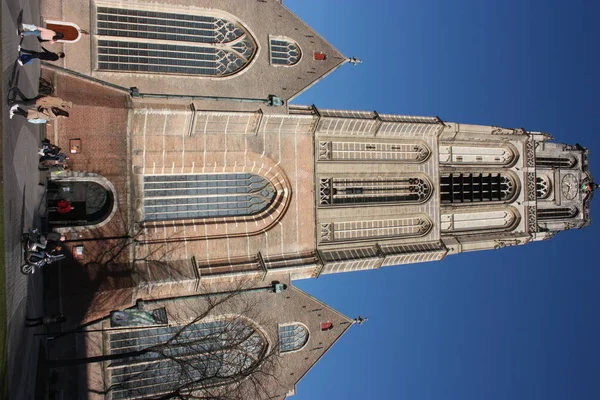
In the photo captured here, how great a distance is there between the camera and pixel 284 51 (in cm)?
2630

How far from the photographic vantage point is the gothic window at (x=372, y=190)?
27344 mm

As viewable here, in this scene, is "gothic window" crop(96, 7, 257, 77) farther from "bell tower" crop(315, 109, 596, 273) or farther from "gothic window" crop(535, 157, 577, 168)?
"gothic window" crop(535, 157, 577, 168)

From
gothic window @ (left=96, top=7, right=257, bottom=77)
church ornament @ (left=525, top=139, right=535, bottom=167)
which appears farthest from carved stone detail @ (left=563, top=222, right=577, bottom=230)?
gothic window @ (left=96, top=7, right=257, bottom=77)

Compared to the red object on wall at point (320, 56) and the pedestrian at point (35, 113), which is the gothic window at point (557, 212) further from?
the pedestrian at point (35, 113)

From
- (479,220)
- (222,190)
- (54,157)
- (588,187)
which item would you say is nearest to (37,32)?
(54,157)

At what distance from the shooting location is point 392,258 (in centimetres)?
2803

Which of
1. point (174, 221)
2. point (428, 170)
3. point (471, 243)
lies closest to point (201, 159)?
point (174, 221)

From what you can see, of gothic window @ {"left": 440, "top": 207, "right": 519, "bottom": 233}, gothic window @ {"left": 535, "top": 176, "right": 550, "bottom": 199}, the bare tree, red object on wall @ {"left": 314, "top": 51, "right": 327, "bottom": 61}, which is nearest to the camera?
the bare tree

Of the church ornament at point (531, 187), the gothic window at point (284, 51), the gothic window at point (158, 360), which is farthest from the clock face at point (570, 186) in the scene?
the gothic window at point (158, 360)

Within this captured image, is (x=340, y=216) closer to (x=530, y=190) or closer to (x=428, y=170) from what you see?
(x=428, y=170)

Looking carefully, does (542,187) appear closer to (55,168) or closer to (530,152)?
(530,152)

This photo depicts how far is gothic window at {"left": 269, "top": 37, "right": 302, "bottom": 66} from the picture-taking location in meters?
26.0

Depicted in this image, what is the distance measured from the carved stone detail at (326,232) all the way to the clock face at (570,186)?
59.9 ft

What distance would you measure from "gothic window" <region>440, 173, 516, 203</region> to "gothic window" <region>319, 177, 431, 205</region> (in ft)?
5.84
